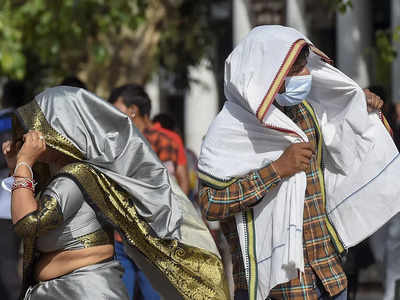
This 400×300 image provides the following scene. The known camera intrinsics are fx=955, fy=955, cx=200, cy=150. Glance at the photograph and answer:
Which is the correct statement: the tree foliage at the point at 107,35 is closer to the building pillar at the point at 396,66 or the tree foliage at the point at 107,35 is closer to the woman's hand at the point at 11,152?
the building pillar at the point at 396,66

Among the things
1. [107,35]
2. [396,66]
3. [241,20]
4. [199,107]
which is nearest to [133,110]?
[107,35]

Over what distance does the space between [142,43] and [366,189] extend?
6786mm

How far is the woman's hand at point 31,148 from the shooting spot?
4016mm

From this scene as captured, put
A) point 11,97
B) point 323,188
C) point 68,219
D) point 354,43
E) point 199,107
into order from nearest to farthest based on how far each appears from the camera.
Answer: point 68,219 < point 323,188 < point 11,97 < point 354,43 < point 199,107

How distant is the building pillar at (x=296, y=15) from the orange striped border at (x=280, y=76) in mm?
7515

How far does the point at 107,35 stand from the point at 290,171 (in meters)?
6.89

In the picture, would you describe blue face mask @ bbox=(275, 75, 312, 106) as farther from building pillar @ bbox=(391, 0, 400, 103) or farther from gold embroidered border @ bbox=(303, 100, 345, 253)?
building pillar @ bbox=(391, 0, 400, 103)

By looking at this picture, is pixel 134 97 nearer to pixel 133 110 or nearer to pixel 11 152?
pixel 133 110

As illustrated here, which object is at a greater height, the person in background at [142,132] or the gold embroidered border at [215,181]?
the gold embroidered border at [215,181]

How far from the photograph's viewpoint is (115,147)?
4121mm

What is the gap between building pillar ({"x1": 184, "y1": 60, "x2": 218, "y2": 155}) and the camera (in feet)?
46.0

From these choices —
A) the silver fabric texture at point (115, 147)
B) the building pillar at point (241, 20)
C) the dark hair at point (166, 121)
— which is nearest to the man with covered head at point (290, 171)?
the silver fabric texture at point (115, 147)

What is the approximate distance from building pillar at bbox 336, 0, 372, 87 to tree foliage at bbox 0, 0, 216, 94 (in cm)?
172

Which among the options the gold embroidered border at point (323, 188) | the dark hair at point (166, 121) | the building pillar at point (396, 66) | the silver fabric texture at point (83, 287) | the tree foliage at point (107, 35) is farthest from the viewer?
the building pillar at point (396, 66)
